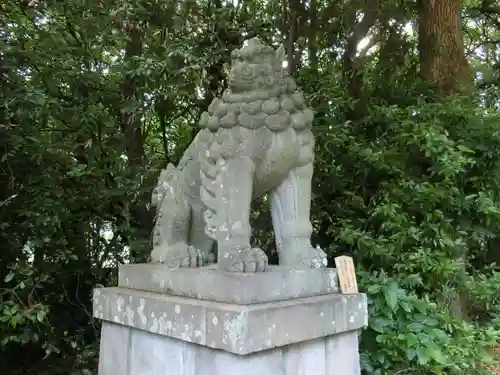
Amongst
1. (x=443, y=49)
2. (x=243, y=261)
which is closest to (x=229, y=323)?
(x=243, y=261)

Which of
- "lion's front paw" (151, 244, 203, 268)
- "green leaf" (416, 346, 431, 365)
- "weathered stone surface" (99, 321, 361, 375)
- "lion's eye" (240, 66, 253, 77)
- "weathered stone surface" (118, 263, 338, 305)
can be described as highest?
"lion's eye" (240, 66, 253, 77)

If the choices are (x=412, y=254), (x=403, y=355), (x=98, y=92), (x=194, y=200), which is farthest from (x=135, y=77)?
(x=403, y=355)

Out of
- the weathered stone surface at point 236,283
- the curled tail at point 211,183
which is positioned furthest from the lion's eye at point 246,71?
the weathered stone surface at point 236,283

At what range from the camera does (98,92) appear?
11.7 feet

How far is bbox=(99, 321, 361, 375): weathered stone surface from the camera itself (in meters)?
1.63

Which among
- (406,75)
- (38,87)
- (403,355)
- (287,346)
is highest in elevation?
(406,75)

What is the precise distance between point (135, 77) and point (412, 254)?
6.87 feet

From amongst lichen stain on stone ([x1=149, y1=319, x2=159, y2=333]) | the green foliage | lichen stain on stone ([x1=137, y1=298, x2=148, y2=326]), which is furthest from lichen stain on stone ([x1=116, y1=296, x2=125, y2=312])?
the green foliage

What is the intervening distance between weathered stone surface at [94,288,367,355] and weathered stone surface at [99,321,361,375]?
43 mm

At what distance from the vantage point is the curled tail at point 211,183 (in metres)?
1.98

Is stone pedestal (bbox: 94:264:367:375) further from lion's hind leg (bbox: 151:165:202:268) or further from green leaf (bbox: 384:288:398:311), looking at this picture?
green leaf (bbox: 384:288:398:311)

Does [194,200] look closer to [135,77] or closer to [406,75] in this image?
[135,77]

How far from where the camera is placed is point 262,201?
341 cm

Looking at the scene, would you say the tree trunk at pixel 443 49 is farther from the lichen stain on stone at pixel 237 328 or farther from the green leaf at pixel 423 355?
the lichen stain on stone at pixel 237 328
